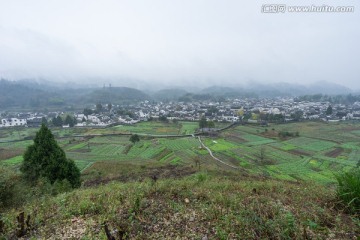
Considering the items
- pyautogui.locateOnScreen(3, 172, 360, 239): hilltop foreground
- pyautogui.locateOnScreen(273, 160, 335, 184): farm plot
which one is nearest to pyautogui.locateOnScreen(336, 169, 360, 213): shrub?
pyautogui.locateOnScreen(3, 172, 360, 239): hilltop foreground

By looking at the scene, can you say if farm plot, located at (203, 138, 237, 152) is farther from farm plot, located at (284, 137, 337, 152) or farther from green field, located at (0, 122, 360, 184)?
farm plot, located at (284, 137, 337, 152)

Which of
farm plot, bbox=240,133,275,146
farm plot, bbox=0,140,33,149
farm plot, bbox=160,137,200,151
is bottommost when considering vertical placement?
farm plot, bbox=240,133,275,146

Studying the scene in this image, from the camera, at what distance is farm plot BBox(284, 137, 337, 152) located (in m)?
42.2

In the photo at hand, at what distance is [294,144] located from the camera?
1778 inches

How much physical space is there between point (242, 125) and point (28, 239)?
6653 centimetres

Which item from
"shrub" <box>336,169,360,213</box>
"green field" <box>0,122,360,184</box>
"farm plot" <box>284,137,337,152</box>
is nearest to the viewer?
"shrub" <box>336,169,360,213</box>

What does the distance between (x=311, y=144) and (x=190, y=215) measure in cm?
4788

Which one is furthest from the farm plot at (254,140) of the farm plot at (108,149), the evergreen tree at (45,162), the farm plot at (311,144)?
the evergreen tree at (45,162)

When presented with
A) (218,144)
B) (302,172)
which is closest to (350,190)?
(302,172)

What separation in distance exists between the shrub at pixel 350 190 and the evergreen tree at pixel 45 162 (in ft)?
44.0

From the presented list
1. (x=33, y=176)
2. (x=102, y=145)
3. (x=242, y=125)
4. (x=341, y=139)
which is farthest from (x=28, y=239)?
(x=242, y=125)

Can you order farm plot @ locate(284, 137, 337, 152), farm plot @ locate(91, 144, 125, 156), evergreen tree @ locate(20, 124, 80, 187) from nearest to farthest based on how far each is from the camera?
1. evergreen tree @ locate(20, 124, 80, 187)
2. farm plot @ locate(91, 144, 125, 156)
3. farm plot @ locate(284, 137, 337, 152)

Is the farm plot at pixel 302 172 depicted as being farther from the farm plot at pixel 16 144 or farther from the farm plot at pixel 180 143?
the farm plot at pixel 16 144

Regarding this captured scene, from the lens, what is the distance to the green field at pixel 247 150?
31.9 m
